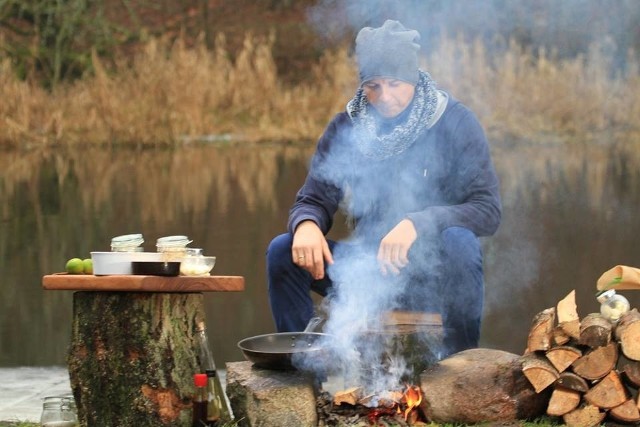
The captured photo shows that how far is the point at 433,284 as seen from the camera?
174 inches

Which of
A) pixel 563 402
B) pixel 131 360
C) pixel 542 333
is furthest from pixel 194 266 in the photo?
pixel 563 402

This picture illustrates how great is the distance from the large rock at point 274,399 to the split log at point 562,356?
2.54 ft

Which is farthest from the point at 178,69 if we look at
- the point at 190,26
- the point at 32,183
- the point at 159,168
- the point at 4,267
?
the point at 4,267

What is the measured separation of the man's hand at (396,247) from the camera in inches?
166

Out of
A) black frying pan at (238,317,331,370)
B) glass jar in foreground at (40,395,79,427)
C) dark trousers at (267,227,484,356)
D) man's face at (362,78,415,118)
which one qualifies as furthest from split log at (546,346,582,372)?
glass jar in foreground at (40,395,79,427)

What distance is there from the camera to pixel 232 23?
2656 cm

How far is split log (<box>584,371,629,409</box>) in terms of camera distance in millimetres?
4020

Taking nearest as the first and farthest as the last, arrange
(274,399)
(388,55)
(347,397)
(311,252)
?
1. (274,399)
2. (347,397)
3. (311,252)
4. (388,55)

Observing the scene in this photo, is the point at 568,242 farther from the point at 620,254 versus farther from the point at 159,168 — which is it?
the point at 159,168

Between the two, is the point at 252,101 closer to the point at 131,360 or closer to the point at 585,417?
the point at 131,360

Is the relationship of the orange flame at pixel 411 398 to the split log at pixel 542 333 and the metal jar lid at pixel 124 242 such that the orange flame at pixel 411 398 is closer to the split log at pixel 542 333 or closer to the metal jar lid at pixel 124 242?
the split log at pixel 542 333

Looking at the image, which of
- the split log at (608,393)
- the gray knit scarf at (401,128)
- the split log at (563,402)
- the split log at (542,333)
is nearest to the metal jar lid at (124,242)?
the gray knit scarf at (401,128)

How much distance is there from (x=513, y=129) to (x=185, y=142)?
507 cm

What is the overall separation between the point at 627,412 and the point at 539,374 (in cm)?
30
